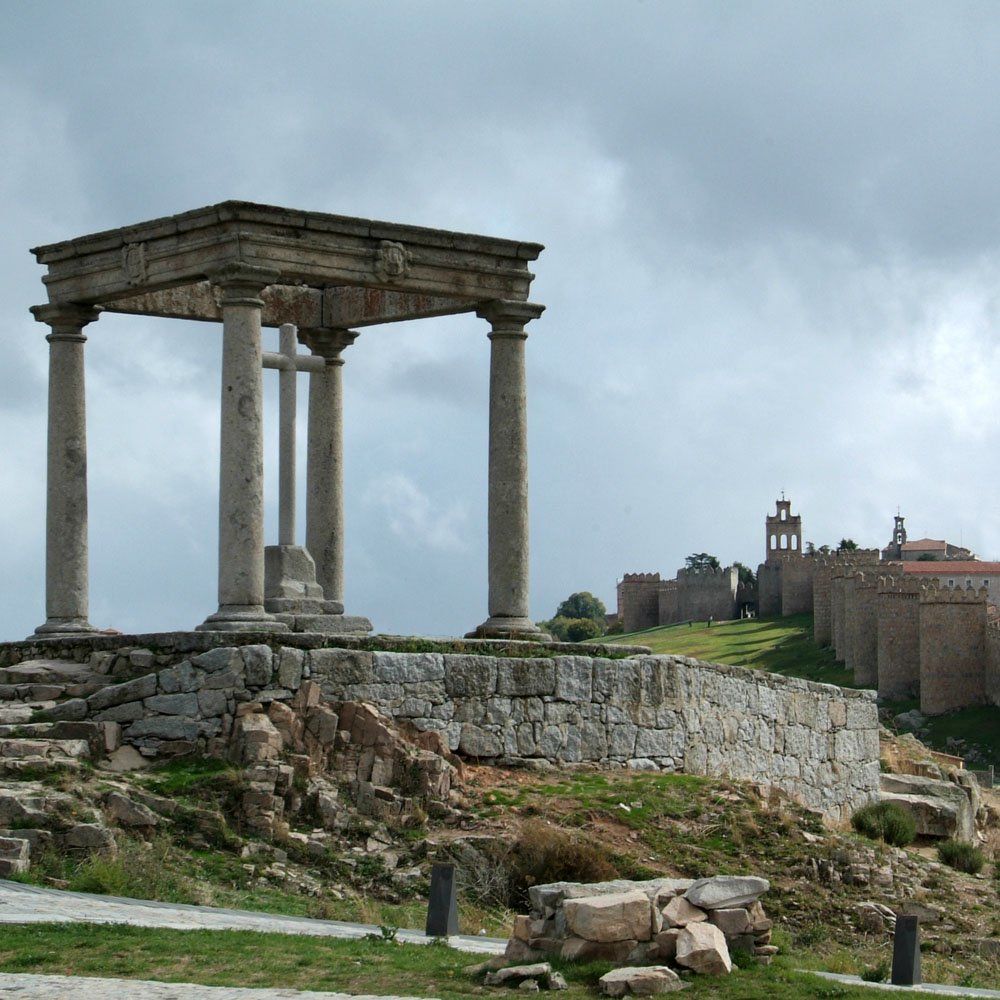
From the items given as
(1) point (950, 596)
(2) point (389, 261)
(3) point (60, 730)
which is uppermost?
(2) point (389, 261)

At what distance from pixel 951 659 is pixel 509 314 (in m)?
62.8

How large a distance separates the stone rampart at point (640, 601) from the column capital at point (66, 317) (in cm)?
10815

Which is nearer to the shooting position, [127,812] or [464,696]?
[127,812]

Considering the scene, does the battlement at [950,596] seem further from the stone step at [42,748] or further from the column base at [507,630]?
the stone step at [42,748]

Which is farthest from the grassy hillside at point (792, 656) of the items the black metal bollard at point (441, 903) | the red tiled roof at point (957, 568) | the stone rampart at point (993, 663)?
the black metal bollard at point (441, 903)

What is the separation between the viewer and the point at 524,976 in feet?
43.7

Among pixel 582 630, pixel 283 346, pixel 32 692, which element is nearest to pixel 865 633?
pixel 582 630

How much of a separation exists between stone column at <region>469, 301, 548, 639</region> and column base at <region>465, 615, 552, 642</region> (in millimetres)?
23

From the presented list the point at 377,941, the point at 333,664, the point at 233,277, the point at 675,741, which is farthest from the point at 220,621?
the point at 377,941

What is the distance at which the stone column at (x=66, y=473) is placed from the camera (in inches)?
984

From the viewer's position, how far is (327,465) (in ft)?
89.1

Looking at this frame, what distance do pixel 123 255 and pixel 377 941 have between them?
11.9 meters

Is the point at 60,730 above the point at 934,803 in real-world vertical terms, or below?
above

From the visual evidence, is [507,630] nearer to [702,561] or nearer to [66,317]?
[66,317]
